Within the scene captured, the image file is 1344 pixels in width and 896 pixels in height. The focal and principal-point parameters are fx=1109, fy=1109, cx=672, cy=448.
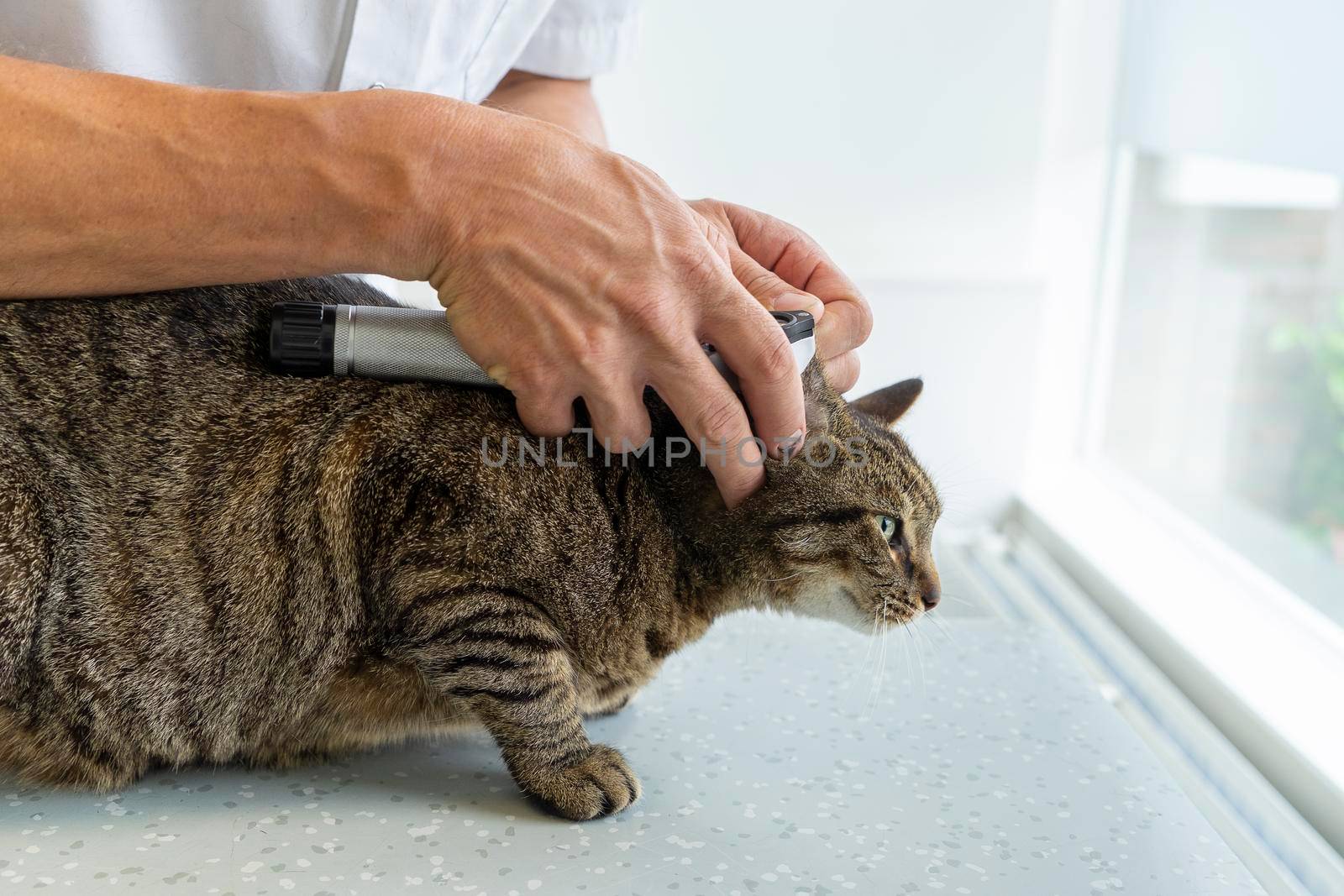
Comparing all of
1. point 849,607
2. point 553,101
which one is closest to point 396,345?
point 849,607

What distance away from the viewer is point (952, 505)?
6.39ft

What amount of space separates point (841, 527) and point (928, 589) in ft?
0.40

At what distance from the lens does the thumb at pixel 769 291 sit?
972 mm

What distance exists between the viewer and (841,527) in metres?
1.00

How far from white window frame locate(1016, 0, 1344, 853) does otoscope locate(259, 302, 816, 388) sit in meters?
0.66

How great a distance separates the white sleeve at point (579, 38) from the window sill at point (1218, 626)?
969 mm

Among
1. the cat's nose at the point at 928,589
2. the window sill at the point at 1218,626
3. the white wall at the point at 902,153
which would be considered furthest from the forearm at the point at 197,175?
the white wall at the point at 902,153

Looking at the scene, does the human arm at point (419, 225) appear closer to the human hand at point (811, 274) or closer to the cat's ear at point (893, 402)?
the human hand at point (811, 274)

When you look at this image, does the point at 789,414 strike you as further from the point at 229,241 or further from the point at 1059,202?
the point at 1059,202

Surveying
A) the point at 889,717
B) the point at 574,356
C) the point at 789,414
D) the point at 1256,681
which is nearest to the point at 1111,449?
the point at 1256,681

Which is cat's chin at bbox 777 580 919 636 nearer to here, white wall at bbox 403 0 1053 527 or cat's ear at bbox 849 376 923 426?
cat's ear at bbox 849 376 923 426

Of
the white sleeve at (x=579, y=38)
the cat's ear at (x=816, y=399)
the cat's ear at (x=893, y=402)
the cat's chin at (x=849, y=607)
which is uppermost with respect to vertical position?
the white sleeve at (x=579, y=38)

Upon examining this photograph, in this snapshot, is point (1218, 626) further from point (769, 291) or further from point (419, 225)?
point (419, 225)

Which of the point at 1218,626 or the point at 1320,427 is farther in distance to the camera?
the point at 1320,427
